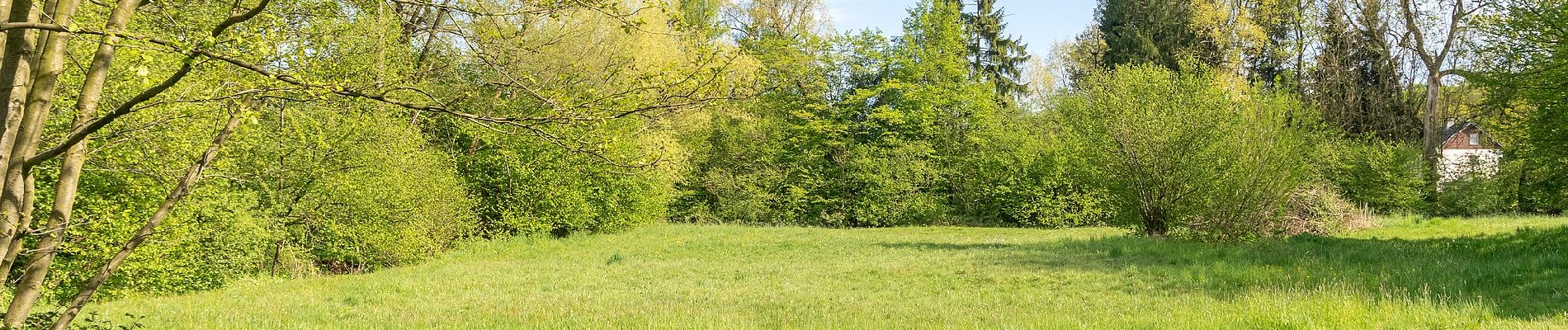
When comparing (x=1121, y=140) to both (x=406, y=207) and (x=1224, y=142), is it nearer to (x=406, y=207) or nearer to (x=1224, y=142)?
(x=1224, y=142)

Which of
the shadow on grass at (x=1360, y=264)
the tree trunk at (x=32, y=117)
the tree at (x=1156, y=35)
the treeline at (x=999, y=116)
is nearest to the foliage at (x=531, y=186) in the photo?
the treeline at (x=999, y=116)

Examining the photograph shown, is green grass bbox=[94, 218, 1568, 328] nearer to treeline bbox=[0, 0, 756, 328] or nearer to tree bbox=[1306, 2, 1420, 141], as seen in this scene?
treeline bbox=[0, 0, 756, 328]

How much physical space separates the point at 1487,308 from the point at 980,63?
38027 millimetres

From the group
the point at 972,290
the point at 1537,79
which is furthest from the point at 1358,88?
the point at 972,290

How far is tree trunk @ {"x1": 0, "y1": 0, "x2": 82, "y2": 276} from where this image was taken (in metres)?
4.03

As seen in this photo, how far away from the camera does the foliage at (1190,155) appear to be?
18734mm

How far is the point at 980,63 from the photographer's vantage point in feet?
150

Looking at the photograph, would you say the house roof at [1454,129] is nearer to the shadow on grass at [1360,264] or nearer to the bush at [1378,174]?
the bush at [1378,174]

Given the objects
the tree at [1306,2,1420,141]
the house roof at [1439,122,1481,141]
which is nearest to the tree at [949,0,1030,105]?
the tree at [1306,2,1420,141]

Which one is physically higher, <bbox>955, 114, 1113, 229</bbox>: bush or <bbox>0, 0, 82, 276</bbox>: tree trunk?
<bbox>955, 114, 1113, 229</bbox>: bush

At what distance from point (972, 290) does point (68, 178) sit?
10552 millimetres

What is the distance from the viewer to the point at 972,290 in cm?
1273

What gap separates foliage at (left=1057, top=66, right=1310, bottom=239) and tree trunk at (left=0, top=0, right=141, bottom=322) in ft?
63.2

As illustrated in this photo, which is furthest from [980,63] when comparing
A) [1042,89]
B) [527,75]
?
[527,75]
